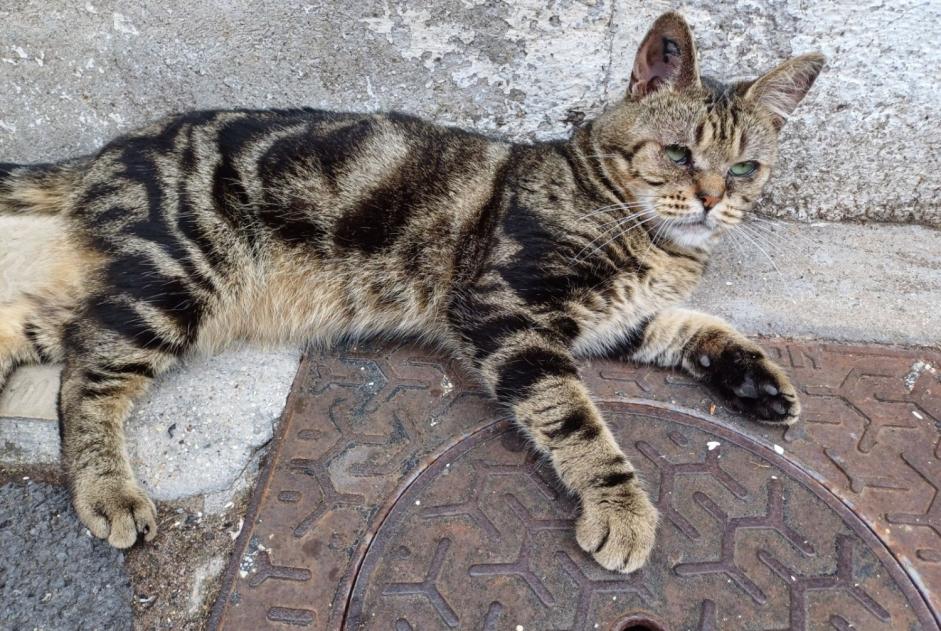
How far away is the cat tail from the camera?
2264mm

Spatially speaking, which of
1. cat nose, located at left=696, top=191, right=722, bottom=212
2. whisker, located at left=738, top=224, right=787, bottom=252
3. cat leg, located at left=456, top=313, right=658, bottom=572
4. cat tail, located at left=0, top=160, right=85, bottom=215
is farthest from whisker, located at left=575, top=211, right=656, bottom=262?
cat tail, located at left=0, top=160, right=85, bottom=215

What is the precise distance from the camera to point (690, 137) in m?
1.95

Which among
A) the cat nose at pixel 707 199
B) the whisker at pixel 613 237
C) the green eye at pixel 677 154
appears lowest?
the whisker at pixel 613 237

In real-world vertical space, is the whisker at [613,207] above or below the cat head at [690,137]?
below

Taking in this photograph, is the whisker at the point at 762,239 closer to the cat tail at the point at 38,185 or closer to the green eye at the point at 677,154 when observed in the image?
the green eye at the point at 677,154

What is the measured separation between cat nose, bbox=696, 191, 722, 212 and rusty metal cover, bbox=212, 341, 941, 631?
1.79 ft

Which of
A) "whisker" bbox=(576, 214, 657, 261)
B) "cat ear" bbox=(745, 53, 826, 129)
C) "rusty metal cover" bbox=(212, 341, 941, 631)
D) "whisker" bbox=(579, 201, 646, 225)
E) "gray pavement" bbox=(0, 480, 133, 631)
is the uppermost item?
"cat ear" bbox=(745, 53, 826, 129)

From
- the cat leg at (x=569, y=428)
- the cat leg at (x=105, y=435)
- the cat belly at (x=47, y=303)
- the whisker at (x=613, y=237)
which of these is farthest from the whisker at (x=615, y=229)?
the cat belly at (x=47, y=303)

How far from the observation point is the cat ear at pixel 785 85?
6.35 feet

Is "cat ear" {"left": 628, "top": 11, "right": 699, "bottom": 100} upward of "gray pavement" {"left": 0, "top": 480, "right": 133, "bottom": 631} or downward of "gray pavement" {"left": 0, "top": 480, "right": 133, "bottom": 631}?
upward

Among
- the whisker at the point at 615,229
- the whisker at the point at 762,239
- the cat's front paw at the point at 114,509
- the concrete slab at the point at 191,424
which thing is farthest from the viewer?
the whisker at the point at 762,239

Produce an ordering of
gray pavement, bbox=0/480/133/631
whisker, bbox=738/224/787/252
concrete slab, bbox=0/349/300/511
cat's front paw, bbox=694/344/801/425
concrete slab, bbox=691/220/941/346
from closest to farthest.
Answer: gray pavement, bbox=0/480/133/631, concrete slab, bbox=0/349/300/511, cat's front paw, bbox=694/344/801/425, concrete slab, bbox=691/220/941/346, whisker, bbox=738/224/787/252

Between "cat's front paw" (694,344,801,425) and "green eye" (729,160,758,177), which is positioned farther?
"green eye" (729,160,758,177)

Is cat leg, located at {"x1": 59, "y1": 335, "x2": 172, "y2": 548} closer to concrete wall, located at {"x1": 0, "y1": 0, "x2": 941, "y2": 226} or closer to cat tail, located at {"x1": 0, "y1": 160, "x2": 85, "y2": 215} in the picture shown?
cat tail, located at {"x1": 0, "y1": 160, "x2": 85, "y2": 215}
